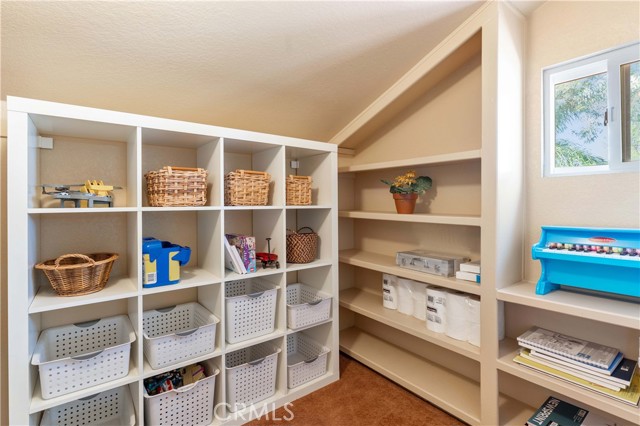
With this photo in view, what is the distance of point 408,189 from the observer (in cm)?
217

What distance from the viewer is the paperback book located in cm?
140

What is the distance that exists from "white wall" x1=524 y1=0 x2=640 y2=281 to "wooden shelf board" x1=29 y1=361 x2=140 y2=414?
2153mm

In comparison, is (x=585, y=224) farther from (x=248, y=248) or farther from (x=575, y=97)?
(x=248, y=248)

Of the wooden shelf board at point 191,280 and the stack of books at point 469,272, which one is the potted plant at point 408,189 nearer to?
the stack of books at point 469,272

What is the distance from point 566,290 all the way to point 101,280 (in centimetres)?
231

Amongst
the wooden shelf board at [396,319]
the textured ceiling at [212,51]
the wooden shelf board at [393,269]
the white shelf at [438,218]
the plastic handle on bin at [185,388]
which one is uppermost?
the textured ceiling at [212,51]

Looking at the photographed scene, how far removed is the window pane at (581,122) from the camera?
64.9 inches

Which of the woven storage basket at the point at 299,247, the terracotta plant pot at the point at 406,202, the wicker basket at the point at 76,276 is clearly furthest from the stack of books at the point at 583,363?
the wicker basket at the point at 76,276

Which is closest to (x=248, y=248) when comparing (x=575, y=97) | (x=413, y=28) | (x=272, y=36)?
A: (x=272, y=36)

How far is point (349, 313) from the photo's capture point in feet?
9.87

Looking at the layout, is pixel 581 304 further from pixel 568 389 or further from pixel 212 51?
pixel 212 51

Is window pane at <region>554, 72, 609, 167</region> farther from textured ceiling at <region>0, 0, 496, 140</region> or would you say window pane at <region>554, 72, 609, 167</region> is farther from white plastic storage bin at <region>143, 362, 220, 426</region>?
white plastic storage bin at <region>143, 362, 220, 426</region>

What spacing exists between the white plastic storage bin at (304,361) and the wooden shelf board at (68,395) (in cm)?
90

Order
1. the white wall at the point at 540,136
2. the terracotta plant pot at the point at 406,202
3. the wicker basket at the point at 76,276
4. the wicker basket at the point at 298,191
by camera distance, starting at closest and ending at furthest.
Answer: the wicker basket at the point at 76,276
the white wall at the point at 540,136
the wicker basket at the point at 298,191
the terracotta plant pot at the point at 406,202
